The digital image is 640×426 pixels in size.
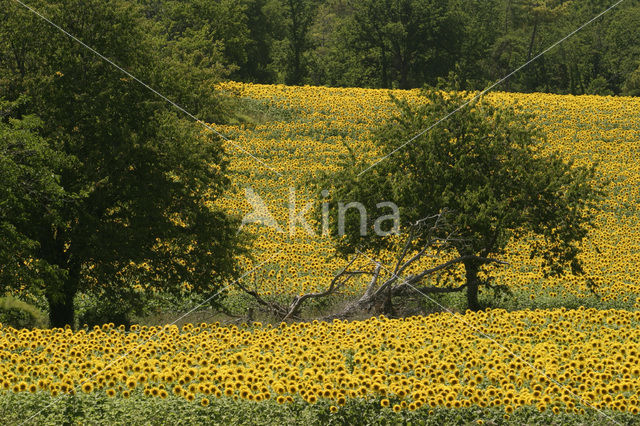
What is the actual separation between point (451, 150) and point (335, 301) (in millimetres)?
4273

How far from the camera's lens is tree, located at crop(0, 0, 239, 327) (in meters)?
15.6

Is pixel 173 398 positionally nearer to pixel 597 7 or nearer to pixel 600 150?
pixel 600 150

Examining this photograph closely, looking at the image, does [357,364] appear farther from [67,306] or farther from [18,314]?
[18,314]

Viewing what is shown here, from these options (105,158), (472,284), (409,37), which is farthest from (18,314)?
(409,37)

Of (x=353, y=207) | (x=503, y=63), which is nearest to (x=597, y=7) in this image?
(x=503, y=63)

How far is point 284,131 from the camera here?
118 ft

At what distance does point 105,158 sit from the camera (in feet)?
51.8

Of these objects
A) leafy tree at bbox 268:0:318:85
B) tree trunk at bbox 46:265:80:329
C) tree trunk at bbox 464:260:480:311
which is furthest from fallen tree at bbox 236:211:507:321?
leafy tree at bbox 268:0:318:85

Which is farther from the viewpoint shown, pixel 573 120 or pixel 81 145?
pixel 573 120

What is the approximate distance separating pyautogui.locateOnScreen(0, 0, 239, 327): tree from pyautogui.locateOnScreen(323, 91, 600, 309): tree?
335 centimetres

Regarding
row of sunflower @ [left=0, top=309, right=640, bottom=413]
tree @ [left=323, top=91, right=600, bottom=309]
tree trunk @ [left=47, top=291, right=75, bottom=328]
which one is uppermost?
tree @ [left=323, top=91, right=600, bottom=309]

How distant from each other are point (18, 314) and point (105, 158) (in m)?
3.56

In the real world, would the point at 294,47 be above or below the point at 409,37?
below

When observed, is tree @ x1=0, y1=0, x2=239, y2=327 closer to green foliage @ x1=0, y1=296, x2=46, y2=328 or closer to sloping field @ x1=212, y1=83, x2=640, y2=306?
green foliage @ x1=0, y1=296, x2=46, y2=328
